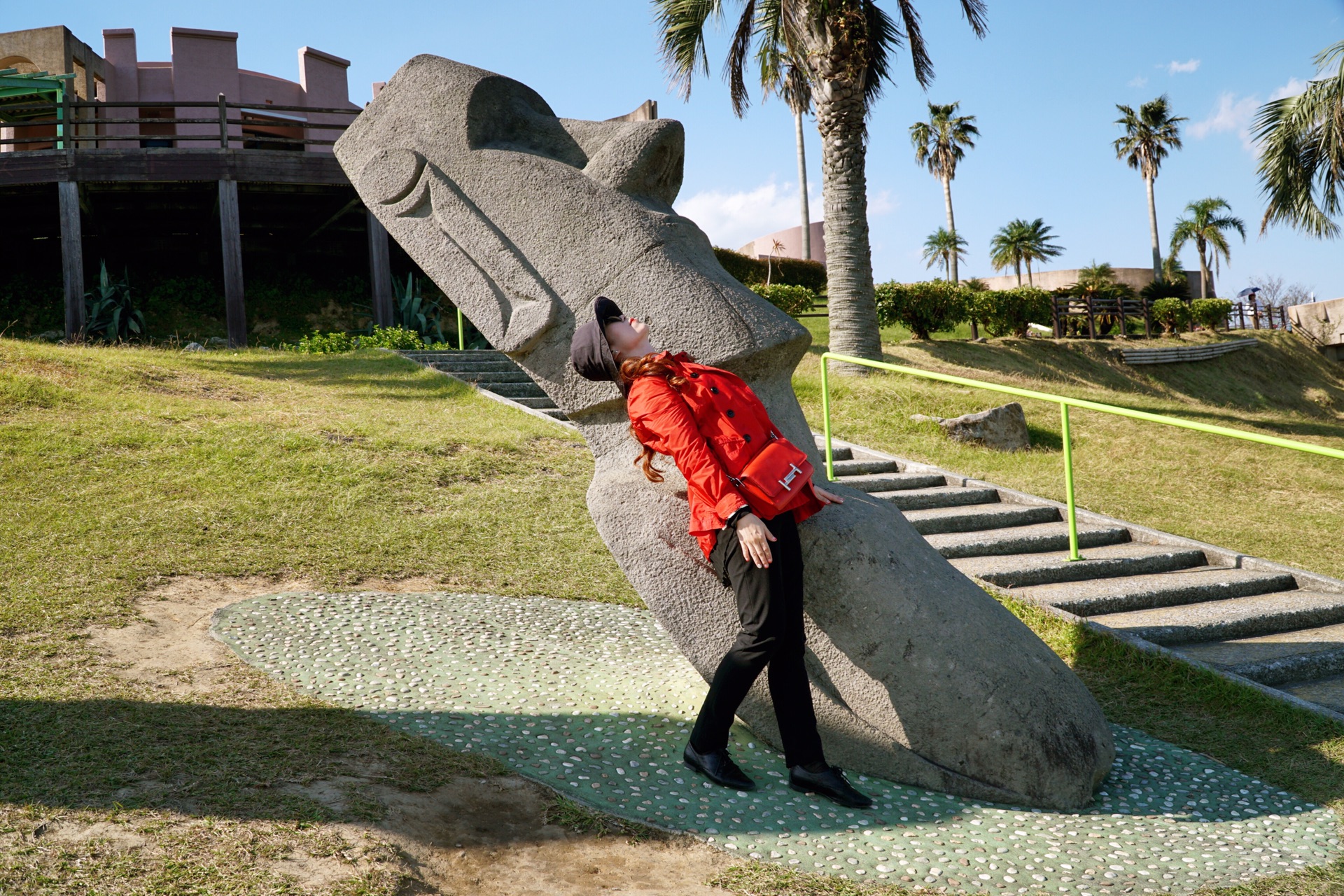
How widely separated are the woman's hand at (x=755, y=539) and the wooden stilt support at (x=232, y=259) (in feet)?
45.4

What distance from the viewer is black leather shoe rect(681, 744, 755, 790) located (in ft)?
11.2

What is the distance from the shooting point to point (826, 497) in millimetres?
3607

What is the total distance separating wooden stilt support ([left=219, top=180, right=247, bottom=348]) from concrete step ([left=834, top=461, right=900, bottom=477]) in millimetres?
10686

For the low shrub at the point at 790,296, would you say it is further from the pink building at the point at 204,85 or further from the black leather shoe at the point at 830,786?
the black leather shoe at the point at 830,786

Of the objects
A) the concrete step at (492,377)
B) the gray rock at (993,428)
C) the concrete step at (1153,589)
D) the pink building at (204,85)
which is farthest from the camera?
the pink building at (204,85)

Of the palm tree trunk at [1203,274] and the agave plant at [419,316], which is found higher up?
the palm tree trunk at [1203,274]

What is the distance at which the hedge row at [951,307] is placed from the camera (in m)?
18.5

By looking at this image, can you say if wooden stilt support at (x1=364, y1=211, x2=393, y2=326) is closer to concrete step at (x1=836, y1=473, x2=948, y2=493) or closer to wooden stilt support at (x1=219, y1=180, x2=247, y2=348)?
wooden stilt support at (x1=219, y1=180, x2=247, y2=348)

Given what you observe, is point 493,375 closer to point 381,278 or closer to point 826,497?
point 381,278

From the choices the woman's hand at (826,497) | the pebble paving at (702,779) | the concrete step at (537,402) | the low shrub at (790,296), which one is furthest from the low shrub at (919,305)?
the woman's hand at (826,497)

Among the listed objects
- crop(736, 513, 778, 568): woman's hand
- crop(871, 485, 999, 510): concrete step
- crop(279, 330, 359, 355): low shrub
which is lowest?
crop(871, 485, 999, 510): concrete step

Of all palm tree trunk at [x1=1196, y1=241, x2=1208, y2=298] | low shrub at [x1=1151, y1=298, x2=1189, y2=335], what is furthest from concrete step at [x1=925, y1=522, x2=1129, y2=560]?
palm tree trunk at [x1=1196, y1=241, x2=1208, y2=298]

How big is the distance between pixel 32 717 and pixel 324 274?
1831cm

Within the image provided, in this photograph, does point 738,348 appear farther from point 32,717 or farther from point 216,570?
point 216,570
